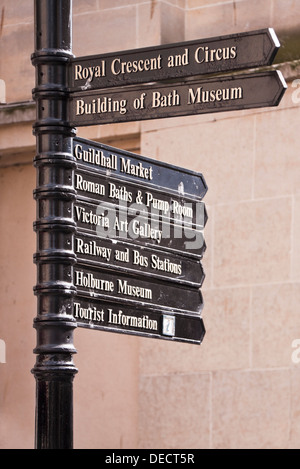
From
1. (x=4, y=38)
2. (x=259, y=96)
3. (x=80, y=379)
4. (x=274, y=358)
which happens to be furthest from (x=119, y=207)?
(x=4, y=38)

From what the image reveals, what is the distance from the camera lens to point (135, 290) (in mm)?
5750

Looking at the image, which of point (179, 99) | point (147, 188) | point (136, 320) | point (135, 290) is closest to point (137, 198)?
point (147, 188)

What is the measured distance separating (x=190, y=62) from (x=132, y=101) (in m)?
0.32

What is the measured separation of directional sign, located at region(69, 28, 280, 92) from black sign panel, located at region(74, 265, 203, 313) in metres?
0.84

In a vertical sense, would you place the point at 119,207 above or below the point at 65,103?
below

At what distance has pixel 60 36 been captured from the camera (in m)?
5.53

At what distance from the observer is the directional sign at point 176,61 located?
5051mm

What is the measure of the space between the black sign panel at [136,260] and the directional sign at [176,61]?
2.31 feet

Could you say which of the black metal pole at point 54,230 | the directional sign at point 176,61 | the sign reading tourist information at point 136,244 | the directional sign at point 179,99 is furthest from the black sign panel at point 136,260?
the directional sign at point 176,61

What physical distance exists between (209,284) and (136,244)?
2923 millimetres

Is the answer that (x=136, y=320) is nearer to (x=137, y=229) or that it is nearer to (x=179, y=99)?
(x=137, y=229)

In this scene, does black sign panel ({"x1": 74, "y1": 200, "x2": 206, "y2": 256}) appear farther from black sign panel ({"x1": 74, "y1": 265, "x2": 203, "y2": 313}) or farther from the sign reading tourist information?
black sign panel ({"x1": 74, "y1": 265, "x2": 203, "y2": 313})

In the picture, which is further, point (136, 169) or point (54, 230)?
point (136, 169)

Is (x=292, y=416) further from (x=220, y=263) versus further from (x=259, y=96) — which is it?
(x=259, y=96)
